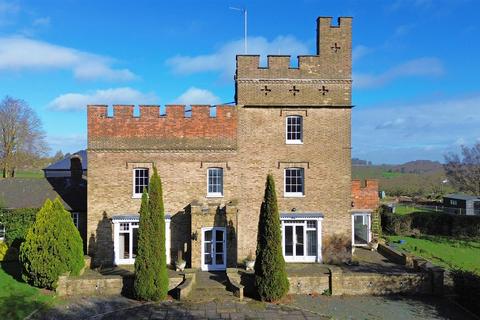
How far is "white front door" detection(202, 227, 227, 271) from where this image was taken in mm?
19859

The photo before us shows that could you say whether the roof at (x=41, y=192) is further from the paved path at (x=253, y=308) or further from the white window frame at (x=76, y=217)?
the paved path at (x=253, y=308)

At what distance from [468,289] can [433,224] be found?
2180 cm

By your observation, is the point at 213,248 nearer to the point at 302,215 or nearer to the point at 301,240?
the point at 301,240

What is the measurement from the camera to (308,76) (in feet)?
67.8

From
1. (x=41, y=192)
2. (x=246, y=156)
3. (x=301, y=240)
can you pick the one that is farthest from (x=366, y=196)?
(x=41, y=192)

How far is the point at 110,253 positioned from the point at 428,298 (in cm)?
1569

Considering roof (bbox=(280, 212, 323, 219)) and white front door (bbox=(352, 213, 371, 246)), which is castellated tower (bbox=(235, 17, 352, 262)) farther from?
white front door (bbox=(352, 213, 371, 246))

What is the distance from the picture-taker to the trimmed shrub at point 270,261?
16.0m

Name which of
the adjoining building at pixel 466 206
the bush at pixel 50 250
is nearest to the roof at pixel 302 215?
the bush at pixel 50 250

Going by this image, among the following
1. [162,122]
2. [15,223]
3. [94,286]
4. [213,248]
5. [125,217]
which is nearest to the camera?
[94,286]

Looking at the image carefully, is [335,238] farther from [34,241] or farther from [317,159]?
[34,241]

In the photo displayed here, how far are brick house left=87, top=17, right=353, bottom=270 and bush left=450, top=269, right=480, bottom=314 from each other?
5.73 metres

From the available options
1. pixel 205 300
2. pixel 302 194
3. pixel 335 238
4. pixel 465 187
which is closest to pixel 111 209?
pixel 205 300

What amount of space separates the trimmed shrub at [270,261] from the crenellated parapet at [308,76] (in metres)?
6.55
